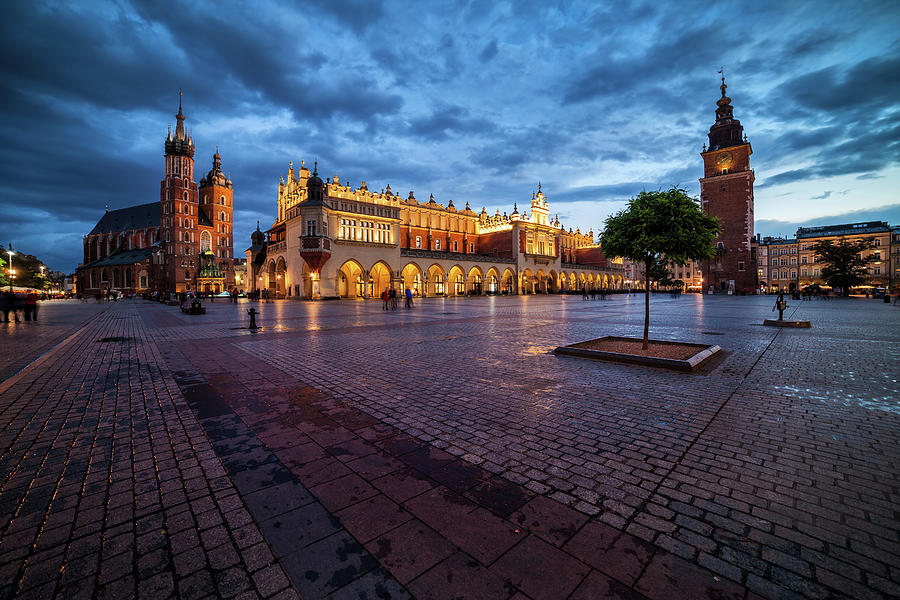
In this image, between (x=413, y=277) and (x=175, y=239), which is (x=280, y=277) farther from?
(x=175, y=239)

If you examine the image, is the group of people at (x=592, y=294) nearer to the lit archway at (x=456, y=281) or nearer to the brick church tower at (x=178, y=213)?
the lit archway at (x=456, y=281)

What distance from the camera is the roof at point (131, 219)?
294ft

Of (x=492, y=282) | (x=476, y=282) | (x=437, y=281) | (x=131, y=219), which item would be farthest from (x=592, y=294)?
(x=131, y=219)

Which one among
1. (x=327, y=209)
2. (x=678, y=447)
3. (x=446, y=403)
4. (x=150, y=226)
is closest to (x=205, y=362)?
(x=446, y=403)

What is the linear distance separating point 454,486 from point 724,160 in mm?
→ 75119

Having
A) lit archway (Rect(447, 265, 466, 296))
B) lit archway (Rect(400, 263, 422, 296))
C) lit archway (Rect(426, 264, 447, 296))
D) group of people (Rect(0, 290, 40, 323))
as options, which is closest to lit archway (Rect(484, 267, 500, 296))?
lit archway (Rect(447, 265, 466, 296))

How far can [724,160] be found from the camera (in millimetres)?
59125

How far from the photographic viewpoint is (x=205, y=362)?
8.19 meters

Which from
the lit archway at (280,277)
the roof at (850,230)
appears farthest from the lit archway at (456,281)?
the roof at (850,230)

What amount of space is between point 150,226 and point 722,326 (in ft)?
365

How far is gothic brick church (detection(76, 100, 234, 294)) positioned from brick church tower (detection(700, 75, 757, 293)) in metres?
88.7

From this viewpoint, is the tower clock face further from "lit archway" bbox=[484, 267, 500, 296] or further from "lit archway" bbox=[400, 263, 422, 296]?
"lit archway" bbox=[400, 263, 422, 296]

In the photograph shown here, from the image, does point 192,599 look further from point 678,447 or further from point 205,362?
point 205,362

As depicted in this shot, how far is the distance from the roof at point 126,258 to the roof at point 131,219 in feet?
21.8
